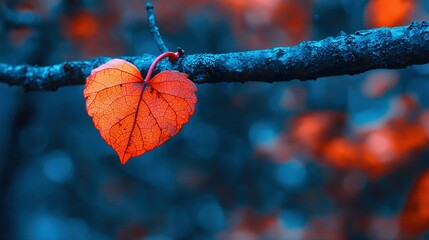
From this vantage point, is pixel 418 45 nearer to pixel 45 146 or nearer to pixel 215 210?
pixel 215 210

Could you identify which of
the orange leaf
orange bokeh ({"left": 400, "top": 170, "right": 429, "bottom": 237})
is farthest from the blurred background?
the orange leaf

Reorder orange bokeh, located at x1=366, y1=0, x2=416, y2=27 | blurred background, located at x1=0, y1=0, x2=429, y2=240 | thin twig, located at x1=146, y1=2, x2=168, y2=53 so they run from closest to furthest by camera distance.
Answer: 1. thin twig, located at x1=146, y1=2, x2=168, y2=53
2. orange bokeh, located at x1=366, y1=0, x2=416, y2=27
3. blurred background, located at x1=0, y1=0, x2=429, y2=240

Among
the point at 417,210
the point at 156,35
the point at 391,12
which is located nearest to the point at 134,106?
the point at 156,35

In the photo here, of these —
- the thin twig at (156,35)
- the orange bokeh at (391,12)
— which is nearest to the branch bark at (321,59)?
the thin twig at (156,35)

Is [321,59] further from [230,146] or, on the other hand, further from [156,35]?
[230,146]

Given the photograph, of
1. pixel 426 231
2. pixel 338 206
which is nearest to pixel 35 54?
pixel 338 206

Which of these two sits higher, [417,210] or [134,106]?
[417,210]

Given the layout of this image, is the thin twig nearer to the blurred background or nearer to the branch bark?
the branch bark

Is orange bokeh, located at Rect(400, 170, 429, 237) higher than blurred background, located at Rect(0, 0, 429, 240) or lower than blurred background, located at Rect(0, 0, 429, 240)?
lower
